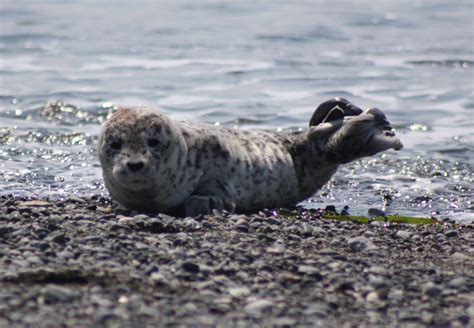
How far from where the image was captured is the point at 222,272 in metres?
5.66

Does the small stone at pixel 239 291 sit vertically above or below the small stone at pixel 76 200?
above

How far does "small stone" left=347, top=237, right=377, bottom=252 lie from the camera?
21.2 ft

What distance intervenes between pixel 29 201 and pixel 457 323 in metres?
3.62

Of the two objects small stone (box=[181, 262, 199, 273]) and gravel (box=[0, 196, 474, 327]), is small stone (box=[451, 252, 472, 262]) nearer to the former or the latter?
gravel (box=[0, 196, 474, 327])

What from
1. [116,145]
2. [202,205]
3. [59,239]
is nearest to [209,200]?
[202,205]

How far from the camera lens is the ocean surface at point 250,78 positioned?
9930 millimetres

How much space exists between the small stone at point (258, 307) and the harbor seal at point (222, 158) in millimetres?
2309

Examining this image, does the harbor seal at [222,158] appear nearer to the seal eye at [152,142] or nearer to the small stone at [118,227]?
the seal eye at [152,142]

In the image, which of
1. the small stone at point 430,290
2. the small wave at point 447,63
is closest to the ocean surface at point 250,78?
the small wave at point 447,63

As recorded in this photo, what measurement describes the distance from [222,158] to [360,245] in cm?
175

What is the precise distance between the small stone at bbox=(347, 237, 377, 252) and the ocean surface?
2086 millimetres

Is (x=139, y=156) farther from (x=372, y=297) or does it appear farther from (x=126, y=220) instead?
(x=372, y=297)

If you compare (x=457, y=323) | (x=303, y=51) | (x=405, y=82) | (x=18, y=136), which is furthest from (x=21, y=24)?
(x=457, y=323)

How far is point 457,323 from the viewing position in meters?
5.02
